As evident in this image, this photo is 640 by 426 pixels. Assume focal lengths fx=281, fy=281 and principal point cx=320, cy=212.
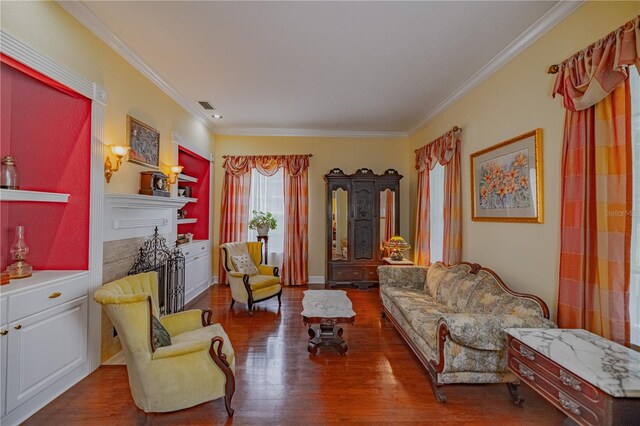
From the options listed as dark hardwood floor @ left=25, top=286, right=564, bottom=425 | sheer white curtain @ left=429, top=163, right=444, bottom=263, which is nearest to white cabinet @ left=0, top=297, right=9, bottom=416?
dark hardwood floor @ left=25, top=286, right=564, bottom=425

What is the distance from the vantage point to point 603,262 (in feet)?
5.98

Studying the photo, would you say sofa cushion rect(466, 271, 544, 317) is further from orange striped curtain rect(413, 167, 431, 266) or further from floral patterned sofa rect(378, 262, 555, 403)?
orange striped curtain rect(413, 167, 431, 266)

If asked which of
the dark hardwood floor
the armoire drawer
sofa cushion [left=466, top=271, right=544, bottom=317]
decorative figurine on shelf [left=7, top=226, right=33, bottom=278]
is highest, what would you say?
decorative figurine on shelf [left=7, top=226, right=33, bottom=278]

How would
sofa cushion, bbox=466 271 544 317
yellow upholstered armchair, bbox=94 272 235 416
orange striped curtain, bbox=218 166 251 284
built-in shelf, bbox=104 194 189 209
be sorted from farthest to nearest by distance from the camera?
1. orange striped curtain, bbox=218 166 251 284
2. built-in shelf, bbox=104 194 189 209
3. sofa cushion, bbox=466 271 544 317
4. yellow upholstered armchair, bbox=94 272 235 416

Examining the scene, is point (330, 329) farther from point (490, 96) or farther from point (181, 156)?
point (181, 156)

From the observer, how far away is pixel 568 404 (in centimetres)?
144

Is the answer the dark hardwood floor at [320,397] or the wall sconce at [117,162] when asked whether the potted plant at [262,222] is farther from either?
the wall sconce at [117,162]

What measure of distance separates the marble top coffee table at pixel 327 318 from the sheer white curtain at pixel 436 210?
1.92 metres

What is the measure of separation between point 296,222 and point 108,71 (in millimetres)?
3523

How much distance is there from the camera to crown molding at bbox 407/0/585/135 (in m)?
2.12

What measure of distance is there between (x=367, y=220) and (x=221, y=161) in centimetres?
304

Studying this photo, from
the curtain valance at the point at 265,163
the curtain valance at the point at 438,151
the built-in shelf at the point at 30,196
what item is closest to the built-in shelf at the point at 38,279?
the built-in shelf at the point at 30,196

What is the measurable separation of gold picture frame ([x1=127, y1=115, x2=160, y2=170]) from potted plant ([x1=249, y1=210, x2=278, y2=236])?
2.15 m

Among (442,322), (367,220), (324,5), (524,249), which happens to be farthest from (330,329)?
(324,5)
